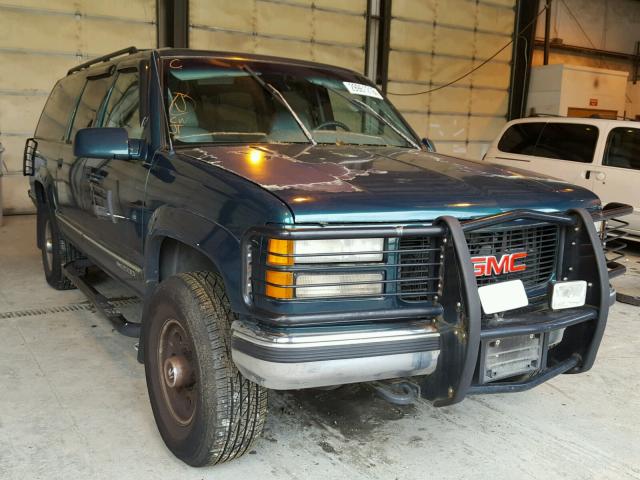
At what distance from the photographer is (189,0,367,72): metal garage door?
1013 cm

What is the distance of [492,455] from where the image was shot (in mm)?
2721

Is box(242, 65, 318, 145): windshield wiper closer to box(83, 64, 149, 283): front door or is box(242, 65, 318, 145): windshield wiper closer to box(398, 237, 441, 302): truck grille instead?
box(83, 64, 149, 283): front door

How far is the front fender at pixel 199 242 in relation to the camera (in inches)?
84.8

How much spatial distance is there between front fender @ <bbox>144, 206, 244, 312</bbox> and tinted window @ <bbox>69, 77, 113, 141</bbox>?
1.51 metres

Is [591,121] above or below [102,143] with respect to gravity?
above

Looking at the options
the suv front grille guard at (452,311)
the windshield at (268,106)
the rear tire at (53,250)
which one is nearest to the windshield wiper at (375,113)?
the windshield at (268,106)

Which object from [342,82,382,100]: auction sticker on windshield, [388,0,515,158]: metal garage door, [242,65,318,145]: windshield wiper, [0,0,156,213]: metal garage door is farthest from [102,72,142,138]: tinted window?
[388,0,515,158]: metal garage door

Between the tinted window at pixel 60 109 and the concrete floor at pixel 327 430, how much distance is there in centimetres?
171

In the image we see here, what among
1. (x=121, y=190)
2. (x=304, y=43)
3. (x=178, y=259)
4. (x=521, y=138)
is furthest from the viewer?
(x=304, y=43)

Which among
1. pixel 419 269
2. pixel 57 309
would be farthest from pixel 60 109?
pixel 419 269

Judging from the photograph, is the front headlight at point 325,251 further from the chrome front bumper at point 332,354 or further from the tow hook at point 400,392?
the tow hook at point 400,392

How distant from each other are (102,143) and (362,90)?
1644 millimetres

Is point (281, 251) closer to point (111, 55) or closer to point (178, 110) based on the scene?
point (178, 110)

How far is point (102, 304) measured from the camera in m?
3.75
